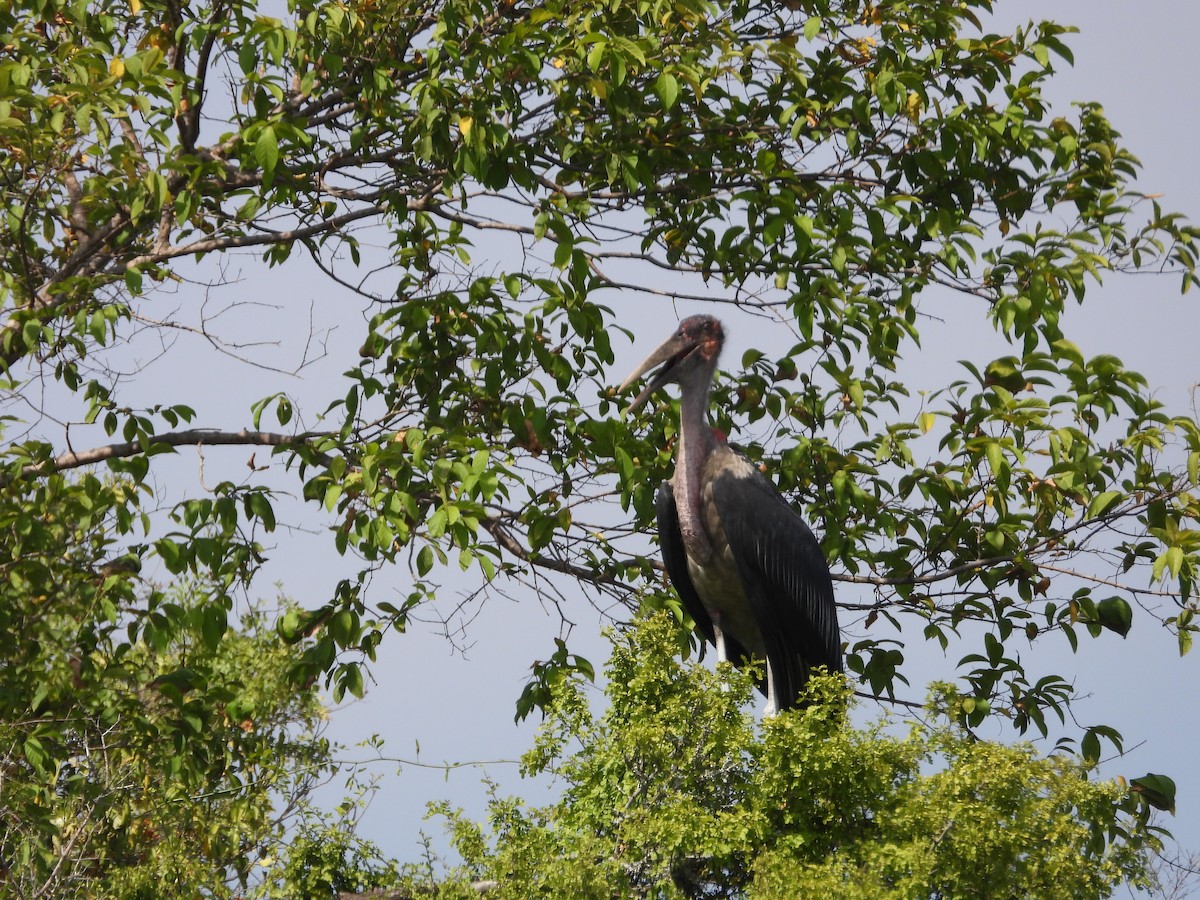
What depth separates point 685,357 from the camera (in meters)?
8.27

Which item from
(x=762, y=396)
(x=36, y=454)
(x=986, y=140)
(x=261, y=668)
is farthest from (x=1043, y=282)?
(x=36, y=454)

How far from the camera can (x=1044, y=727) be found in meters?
8.73

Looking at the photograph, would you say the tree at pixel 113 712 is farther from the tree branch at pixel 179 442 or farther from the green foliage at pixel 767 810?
the green foliage at pixel 767 810

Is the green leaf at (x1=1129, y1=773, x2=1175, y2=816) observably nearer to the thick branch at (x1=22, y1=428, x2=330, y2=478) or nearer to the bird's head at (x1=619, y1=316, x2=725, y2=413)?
the bird's head at (x1=619, y1=316, x2=725, y2=413)

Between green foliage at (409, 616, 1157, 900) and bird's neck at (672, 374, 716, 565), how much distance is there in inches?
65.6

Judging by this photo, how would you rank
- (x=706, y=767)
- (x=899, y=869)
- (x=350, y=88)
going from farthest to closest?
1. (x=350, y=88)
2. (x=706, y=767)
3. (x=899, y=869)

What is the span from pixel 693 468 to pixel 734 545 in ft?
1.69

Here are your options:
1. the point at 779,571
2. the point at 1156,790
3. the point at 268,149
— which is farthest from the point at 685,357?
the point at 1156,790

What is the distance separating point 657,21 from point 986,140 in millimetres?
1950

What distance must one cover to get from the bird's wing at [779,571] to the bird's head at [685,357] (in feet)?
2.25

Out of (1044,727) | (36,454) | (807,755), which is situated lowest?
(807,755)

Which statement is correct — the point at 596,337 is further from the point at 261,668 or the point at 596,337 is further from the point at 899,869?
the point at 899,869

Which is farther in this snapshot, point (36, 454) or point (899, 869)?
point (36, 454)

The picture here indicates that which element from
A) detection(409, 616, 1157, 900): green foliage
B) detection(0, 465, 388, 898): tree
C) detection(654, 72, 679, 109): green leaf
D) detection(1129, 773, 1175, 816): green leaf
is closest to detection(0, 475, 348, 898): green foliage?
detection(0, 465, 388, 898): tree
